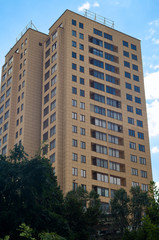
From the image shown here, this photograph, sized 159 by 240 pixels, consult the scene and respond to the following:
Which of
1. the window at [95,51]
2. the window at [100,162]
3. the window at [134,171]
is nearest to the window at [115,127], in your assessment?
the window at [100,162]

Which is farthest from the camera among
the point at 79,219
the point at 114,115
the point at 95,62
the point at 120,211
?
the point at 95,62

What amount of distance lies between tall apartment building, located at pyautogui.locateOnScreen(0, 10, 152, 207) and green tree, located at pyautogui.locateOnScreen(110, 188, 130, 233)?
19.8 metres

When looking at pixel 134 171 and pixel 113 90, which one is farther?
pixel 113 90

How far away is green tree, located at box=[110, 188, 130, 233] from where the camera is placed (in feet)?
190

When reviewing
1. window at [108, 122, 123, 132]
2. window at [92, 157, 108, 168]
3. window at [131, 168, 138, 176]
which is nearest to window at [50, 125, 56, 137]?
window at [92, 157, 108, 168]

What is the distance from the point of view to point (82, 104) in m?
88.6

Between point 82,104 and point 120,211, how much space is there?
3439 centimetres

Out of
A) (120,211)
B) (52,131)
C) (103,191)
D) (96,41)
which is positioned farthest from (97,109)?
(120,211)

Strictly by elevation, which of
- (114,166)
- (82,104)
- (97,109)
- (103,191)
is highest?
(82,104)

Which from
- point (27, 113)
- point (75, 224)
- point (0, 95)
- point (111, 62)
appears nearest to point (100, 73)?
point (111, 62)

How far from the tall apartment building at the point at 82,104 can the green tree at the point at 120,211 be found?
778 inches

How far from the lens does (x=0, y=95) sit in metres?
108

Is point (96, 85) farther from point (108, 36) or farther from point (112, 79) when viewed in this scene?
point (108, 36)

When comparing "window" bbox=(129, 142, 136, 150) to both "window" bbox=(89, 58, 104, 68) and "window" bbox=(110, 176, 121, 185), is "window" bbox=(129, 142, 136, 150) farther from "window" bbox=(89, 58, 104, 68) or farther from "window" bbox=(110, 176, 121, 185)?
"window" bbox=(89, 58, 104, 68)
